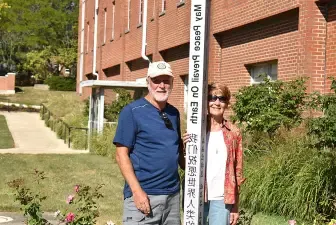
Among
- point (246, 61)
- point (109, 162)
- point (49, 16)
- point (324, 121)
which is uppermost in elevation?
point (49, 16)

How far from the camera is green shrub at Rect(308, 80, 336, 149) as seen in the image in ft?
25.5

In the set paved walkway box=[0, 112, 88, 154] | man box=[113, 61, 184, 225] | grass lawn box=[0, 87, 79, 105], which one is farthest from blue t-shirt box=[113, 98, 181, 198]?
grass lawn box=[0, 87, 79, 105]

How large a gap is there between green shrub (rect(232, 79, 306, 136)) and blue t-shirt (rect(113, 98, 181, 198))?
6.83 m

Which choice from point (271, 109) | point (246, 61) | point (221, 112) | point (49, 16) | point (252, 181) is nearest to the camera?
point (221, 112)

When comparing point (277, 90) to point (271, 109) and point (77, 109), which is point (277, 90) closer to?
point (271, 109)

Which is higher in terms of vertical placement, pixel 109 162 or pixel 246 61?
pixel 246 61

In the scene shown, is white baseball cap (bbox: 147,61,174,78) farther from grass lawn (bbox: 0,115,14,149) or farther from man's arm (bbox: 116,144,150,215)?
grass lawn (bbox: 0,115,14,149)

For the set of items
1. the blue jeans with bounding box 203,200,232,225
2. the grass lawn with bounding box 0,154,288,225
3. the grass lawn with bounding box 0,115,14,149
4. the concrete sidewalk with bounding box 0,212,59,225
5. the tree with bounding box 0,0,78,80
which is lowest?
the concrete sidewalk with bounding box 0,212,59,225

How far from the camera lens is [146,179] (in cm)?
454

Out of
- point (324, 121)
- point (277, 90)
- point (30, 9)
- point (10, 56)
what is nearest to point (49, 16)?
point (30, 9)

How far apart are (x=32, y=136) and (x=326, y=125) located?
832 inches

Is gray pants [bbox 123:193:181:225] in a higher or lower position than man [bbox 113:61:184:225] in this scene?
lower

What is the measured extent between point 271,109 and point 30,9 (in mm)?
48282

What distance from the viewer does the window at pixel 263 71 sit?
14805mm
